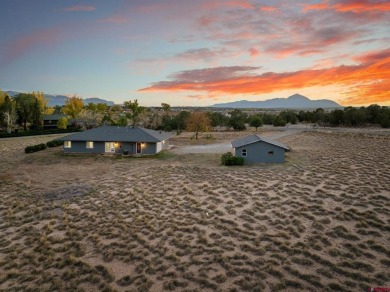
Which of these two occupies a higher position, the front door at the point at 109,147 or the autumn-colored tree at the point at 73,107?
the autumn-colored tree at the point at 73,107

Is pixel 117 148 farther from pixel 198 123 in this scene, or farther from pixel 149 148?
pixel 198 123

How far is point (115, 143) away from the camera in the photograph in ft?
141

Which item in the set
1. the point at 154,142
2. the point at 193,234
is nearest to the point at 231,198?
the point at 193,234

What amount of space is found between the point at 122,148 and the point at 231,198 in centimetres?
2574

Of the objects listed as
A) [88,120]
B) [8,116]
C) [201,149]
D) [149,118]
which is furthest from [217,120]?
[8,116]

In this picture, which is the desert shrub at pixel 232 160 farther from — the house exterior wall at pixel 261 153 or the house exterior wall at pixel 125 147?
the house exterior wall at pixel 125 147

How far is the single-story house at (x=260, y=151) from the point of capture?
115 ft

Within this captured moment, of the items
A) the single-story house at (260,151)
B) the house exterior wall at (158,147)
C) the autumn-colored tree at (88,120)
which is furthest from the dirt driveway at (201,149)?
the autumn-colored tree at (88,120)

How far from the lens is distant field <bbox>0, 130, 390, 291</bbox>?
12086 mm

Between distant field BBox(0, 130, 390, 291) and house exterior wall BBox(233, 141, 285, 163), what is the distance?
14.6ft

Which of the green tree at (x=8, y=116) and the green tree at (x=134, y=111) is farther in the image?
the green tree at (x=134, y=111)

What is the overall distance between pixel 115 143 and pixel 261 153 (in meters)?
22.9

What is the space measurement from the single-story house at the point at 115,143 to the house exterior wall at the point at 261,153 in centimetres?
1400

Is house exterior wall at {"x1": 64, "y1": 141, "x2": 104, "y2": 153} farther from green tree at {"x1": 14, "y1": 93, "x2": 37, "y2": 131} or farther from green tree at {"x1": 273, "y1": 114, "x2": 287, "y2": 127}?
green tree at {"x1": 273, "y1": 114, "x2": 287, "y2": 127}
